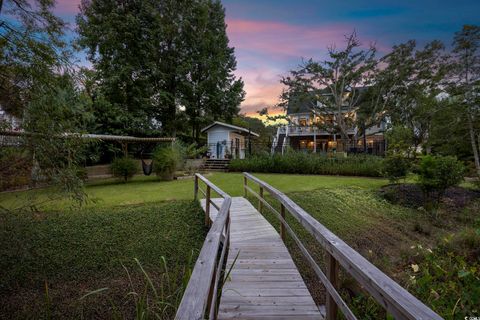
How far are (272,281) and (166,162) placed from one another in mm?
9548

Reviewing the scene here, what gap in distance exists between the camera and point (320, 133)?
23.7 m

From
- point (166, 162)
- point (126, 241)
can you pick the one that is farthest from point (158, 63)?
point (126, 241)

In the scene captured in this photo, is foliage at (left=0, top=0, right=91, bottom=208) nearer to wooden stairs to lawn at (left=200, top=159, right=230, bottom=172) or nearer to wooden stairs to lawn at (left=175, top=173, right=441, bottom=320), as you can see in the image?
wooden stairs to lawn at (left=175, top=173, right=441, bottom=320)

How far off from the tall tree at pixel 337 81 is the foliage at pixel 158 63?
211 inches

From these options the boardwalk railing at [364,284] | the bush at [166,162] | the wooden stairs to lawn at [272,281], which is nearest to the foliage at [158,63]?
the bush at [166,162]

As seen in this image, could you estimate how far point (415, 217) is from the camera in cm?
720

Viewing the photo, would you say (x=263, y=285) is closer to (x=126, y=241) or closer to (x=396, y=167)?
(x=126, y=241)

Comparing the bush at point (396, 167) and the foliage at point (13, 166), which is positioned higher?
the foliage at point (13, 166)

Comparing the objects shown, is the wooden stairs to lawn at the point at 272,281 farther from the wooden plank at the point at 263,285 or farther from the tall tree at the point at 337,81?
the tall tree at the point at 337,81

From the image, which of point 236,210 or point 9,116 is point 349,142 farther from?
point 9,116

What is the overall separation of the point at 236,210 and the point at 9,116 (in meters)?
4.40

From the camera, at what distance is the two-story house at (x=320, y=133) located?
65.5 ft

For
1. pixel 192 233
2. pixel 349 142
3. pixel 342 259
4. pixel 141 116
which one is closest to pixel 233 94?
pixel 141 116

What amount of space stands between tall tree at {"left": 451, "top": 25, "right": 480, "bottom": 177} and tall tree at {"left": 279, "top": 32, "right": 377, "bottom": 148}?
501 cm
